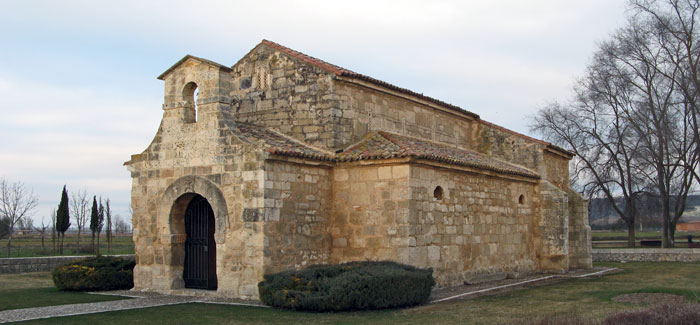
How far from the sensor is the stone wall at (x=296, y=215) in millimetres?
14258

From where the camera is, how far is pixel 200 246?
52.6ft

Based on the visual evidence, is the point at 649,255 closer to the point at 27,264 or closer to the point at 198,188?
the point at 198,188

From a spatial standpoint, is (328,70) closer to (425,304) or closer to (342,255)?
(342,255)

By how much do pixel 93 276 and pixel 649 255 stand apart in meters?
23.5

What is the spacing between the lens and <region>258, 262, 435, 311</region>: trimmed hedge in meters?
12.2

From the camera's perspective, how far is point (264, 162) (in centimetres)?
1412

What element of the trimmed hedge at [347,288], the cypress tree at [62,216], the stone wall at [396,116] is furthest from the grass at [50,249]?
the trimmed hedge at [347,288]

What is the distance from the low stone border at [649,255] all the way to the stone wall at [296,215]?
18.5 meters

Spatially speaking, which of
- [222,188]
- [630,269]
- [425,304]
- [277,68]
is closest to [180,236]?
[222,188]

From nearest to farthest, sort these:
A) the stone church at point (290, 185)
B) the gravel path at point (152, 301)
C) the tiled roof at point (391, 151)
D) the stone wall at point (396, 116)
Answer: the gravel path at point (152, 301), the stone church at point (290, 185), the tiled roof at point (391, 151), the stone wall at point (396, 116)

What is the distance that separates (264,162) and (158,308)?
3.75m

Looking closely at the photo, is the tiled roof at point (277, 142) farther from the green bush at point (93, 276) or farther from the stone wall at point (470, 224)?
the green bush at point (93, 276)

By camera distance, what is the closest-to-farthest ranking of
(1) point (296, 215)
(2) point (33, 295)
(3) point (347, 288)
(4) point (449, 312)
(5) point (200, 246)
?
(4) point (449, 312)
(3) point (347, 288)
(1) point (296, 215)
(2) point (33, 295)
(5) point (200, 246)

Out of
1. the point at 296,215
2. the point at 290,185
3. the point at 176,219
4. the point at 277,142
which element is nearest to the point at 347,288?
the point at 296,215
